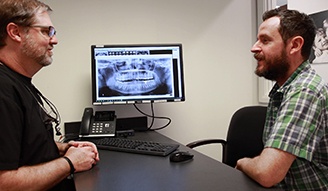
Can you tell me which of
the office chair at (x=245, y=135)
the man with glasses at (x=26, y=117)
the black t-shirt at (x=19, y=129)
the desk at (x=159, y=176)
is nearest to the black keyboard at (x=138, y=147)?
the desk at (x=159, y=176)

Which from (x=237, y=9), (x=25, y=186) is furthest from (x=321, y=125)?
(x=237, y=9)

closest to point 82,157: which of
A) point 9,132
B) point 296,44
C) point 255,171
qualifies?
point 9,132

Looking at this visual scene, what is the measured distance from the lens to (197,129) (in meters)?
2.54

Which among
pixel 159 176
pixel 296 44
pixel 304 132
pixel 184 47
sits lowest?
pixel 159 176

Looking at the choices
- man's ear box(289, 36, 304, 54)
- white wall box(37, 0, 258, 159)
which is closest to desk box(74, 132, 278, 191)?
man's ear box(289, 36, 304, 54)

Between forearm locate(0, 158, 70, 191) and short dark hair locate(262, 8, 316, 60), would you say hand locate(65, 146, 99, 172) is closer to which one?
forearm locate(0, 158, 70, 191)

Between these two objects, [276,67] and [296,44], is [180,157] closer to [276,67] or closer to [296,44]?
[276,67]

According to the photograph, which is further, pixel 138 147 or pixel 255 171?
pixel 138 147

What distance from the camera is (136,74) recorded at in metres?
2.19

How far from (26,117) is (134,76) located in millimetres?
1074

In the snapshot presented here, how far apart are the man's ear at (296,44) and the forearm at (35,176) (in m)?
1.13

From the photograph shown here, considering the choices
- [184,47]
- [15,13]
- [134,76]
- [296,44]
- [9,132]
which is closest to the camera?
[9,132]

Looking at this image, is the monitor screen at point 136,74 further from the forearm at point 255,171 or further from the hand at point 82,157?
the forearm at point 255,171

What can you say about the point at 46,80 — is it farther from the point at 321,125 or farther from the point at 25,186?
the point at 321,125
